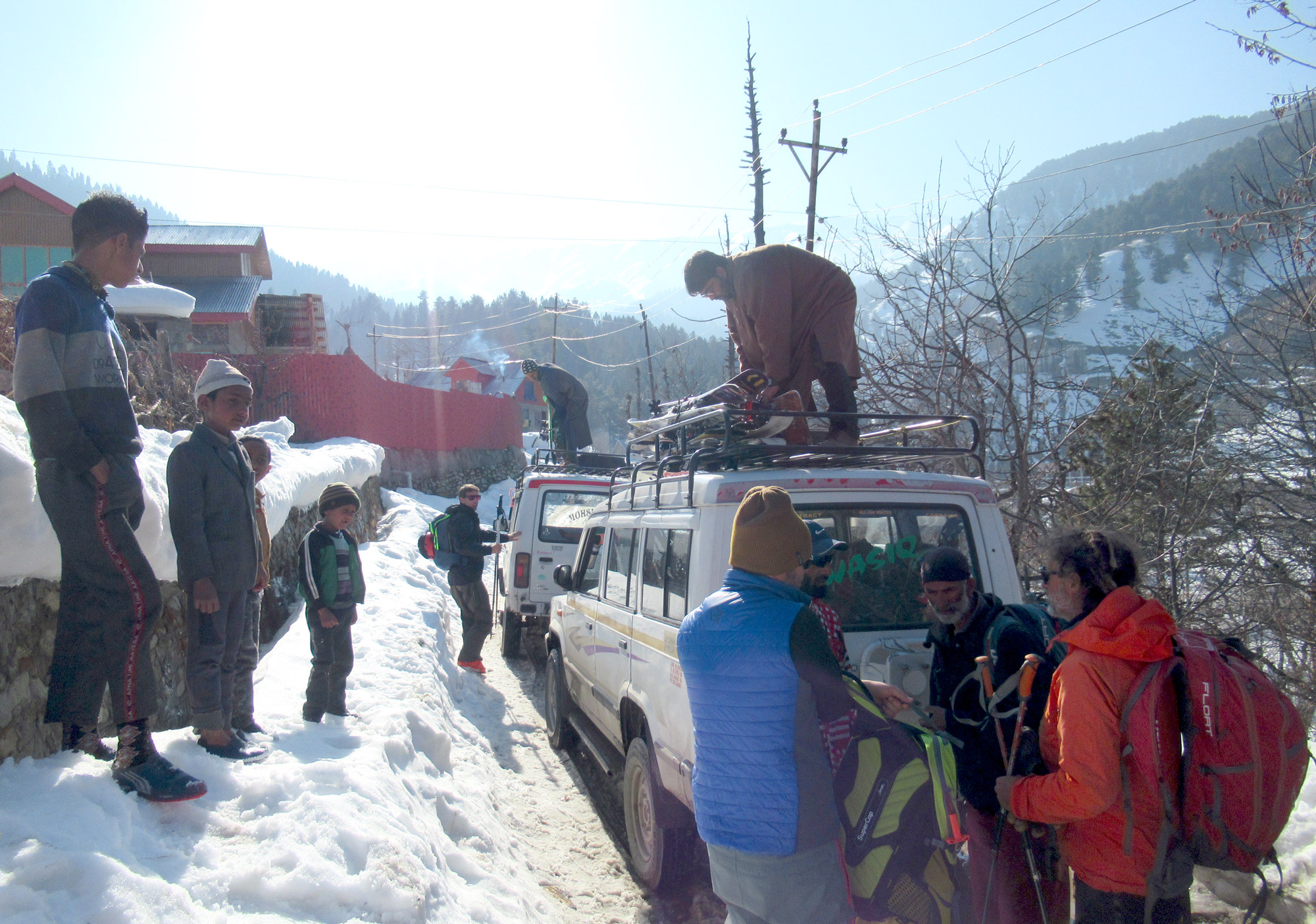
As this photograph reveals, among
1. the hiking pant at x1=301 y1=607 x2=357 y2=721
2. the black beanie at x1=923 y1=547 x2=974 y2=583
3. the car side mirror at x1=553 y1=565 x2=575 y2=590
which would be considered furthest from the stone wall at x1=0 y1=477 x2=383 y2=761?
the black beanie at x1=923 y1=547 x2=974 y2=583

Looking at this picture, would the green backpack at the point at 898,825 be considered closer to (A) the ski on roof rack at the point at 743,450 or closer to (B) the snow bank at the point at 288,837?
(A) the ski on roof rack at the point at 743,450

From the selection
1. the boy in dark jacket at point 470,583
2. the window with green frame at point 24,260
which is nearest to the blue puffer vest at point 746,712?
the boy in dark jacket at point 470,583

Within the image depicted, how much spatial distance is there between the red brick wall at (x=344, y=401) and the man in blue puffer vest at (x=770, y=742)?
14.4 metres

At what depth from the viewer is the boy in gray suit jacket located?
343 cm

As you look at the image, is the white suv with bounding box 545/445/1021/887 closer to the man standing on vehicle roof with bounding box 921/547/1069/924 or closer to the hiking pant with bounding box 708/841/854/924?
the man standing on vehicle roof with bounding box 921/547/1069/924

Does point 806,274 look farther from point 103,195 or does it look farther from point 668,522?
point 103,195

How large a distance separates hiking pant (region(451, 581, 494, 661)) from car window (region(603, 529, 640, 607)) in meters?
3.44

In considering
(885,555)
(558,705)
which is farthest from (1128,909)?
(558,705)

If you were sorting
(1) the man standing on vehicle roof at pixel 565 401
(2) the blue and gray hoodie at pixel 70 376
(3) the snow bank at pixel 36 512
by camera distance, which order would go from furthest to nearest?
(1) the man standing on vehicle roof at pixel 565 401
(3) the snow bank at pixel 36 512
(2) the blue and gray hoodie at pixel 70 376

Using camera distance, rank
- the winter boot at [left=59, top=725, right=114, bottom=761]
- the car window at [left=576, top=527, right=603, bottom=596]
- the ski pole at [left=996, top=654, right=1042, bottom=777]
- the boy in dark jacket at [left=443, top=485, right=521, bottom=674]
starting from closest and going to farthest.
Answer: the ski pole at [left=996, top=654, right=1042, bottom=777], the winter boot at [left=59, top=725, right=114, bottom=761], the car window at [left=576, top=527, right=603, bottom=596], the boy in dark jacket at [left=443, top=485, right=521, bottom=674]

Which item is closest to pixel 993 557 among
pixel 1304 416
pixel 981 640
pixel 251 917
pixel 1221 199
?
pixel 981 640

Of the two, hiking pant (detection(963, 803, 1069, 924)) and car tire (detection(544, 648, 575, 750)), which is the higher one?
hiking pant (detection(963, 803, 1069, 924))

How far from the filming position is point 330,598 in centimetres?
462

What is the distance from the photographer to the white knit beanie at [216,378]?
380 cm
